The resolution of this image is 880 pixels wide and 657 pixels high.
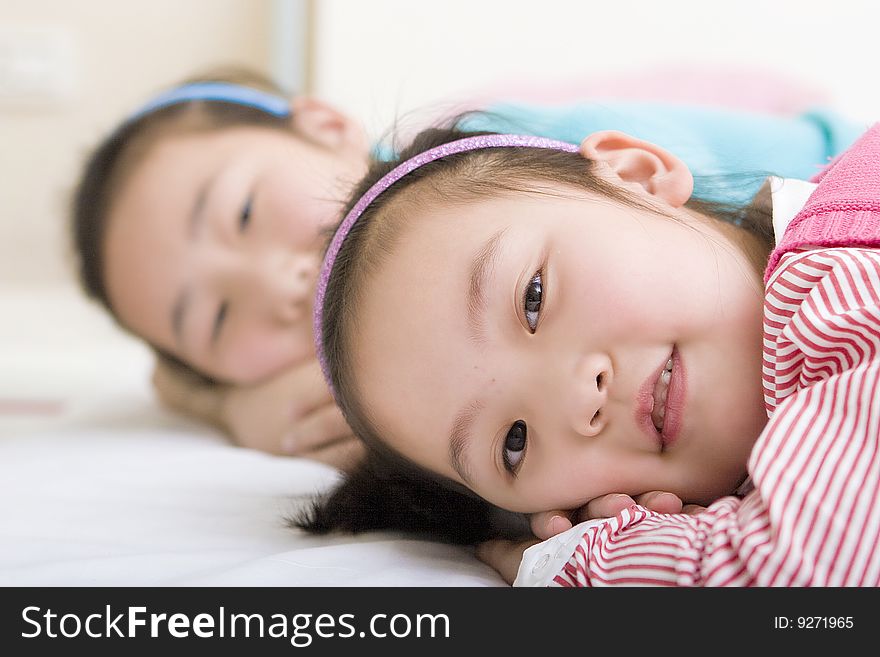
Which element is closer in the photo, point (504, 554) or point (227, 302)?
point (504, 554)

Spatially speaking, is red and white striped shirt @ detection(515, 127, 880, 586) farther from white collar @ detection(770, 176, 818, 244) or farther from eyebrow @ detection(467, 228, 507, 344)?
eyebrow @ detection(467, 228, 507, 344)

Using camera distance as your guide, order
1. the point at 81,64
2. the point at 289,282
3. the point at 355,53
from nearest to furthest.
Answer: the point at 289,282 → the point at 355,53 → the point at 81,64

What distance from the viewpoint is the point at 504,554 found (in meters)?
0.81

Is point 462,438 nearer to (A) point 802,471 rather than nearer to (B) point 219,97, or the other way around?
(A) point 802,471

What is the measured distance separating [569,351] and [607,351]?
1.2 inches

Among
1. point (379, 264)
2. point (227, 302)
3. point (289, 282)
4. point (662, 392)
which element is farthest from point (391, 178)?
point (227, 302)

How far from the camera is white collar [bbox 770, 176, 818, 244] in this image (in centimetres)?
85

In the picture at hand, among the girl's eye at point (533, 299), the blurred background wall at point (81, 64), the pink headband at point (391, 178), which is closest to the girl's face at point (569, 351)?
the girl's eye at point (533, 299)

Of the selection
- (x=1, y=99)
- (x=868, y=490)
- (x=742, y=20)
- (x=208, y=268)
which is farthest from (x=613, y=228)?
(x=1, y=99)

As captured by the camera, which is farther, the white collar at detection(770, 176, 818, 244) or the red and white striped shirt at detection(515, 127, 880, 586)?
the white collar at detection(770, 176, 818, 244)

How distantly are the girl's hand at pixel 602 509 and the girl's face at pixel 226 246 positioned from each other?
0.63 m

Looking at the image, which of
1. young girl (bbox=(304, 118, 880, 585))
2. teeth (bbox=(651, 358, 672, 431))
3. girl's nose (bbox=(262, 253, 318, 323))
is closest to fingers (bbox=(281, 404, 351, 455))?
girl's nose (bbox=(262, 253, 318, 323))

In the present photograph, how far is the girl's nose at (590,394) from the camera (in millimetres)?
737
